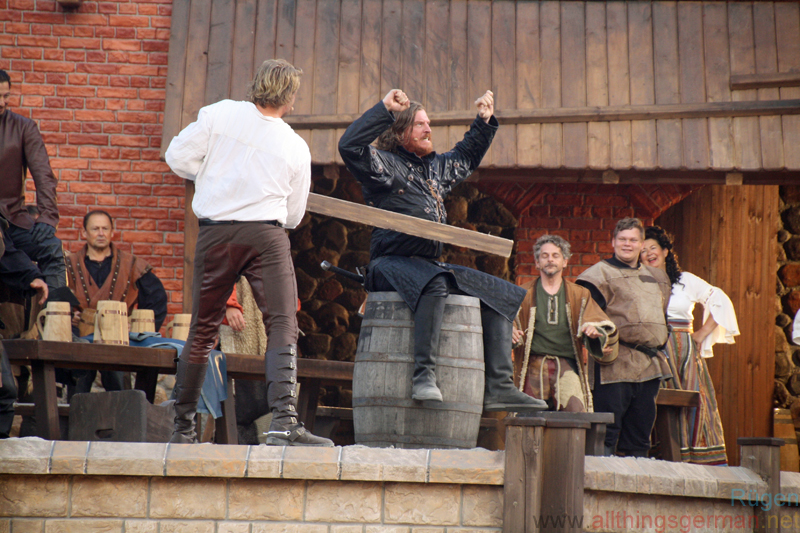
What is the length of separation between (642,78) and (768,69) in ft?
2.76

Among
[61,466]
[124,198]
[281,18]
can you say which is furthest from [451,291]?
[124,198]

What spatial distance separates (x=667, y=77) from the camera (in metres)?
6.34

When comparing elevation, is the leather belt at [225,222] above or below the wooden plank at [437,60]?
below

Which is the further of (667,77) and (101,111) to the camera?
(101,111)

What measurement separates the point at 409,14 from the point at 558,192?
207 centimetres

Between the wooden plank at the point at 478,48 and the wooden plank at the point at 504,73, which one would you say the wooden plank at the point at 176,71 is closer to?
the wooden plank at the point at 478,48

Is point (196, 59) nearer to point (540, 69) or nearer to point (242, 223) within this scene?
point (540, 69)

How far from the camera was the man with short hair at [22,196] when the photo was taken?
204 inches

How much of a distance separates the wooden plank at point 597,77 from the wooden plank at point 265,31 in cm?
216

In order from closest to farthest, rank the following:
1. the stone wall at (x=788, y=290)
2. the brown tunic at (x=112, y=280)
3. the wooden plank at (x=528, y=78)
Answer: the brown tunic at (x=112, y=280)
the wooden plank at (x=528, y=78)
the stone wall at (x=788, y=290)

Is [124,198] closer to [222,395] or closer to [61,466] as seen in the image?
[222,395]

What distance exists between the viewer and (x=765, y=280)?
7277 millimetres

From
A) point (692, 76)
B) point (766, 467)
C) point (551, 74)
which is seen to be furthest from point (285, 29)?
point (766, 467)

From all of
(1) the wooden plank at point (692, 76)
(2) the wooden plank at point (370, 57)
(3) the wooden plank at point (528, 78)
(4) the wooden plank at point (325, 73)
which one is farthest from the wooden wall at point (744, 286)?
(4) the wooden plank at point (325, 73)
